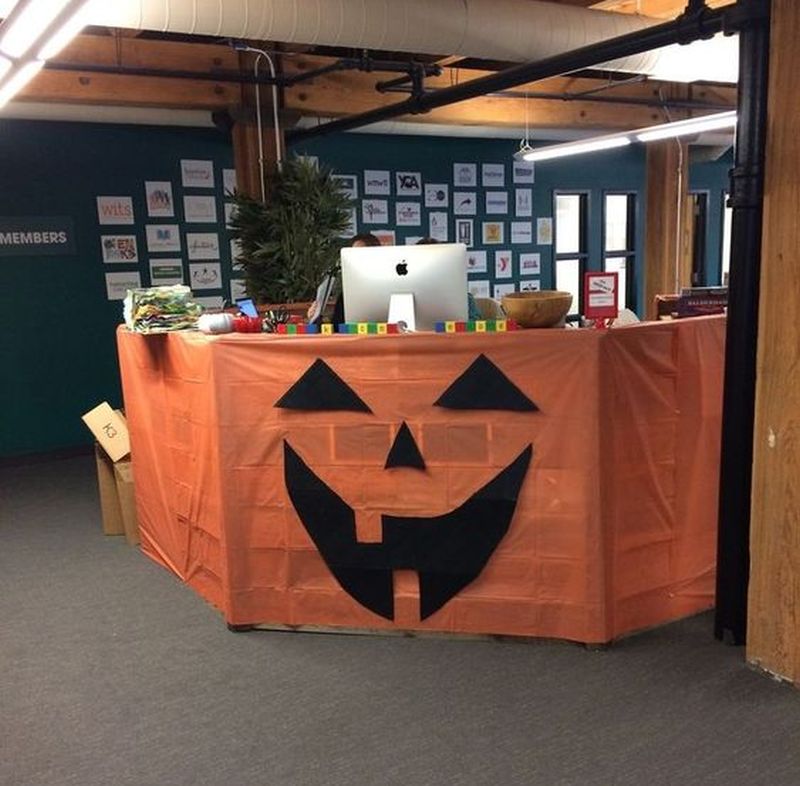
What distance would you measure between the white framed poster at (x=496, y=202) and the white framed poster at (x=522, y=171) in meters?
0.23

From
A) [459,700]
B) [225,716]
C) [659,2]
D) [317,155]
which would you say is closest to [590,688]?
[459,700]

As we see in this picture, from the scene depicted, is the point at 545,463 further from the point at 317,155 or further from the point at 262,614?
the point at 317,155

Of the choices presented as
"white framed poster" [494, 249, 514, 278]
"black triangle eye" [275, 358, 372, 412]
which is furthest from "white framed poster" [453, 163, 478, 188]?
"black triangle eye" [275, 358, 372, 412]

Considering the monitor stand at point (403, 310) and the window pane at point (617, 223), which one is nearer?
the monitor stand at point (403, 310)

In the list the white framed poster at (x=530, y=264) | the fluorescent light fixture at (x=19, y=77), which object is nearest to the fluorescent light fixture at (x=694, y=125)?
the white framed poster at (x=530, y=264)

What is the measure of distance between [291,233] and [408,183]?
273 centimetres

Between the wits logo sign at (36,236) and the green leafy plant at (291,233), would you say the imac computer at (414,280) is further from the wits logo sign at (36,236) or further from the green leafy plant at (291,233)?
the wits logo sign at (36,236)

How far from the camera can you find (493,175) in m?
8.49

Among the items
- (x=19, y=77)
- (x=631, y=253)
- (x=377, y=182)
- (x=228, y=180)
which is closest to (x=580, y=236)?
(x=631, y=253)

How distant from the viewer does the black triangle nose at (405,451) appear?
3156 millimetres

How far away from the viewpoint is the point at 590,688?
9.34ft

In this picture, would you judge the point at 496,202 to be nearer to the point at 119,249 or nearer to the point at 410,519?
the point at 119,249

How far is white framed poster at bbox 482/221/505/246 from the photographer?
852 cm

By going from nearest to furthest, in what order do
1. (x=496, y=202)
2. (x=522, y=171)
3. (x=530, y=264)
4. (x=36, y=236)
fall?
(x=36, y=236) < (x=496, y=202) < (x=522, y=171) < (x=530, y=264)
